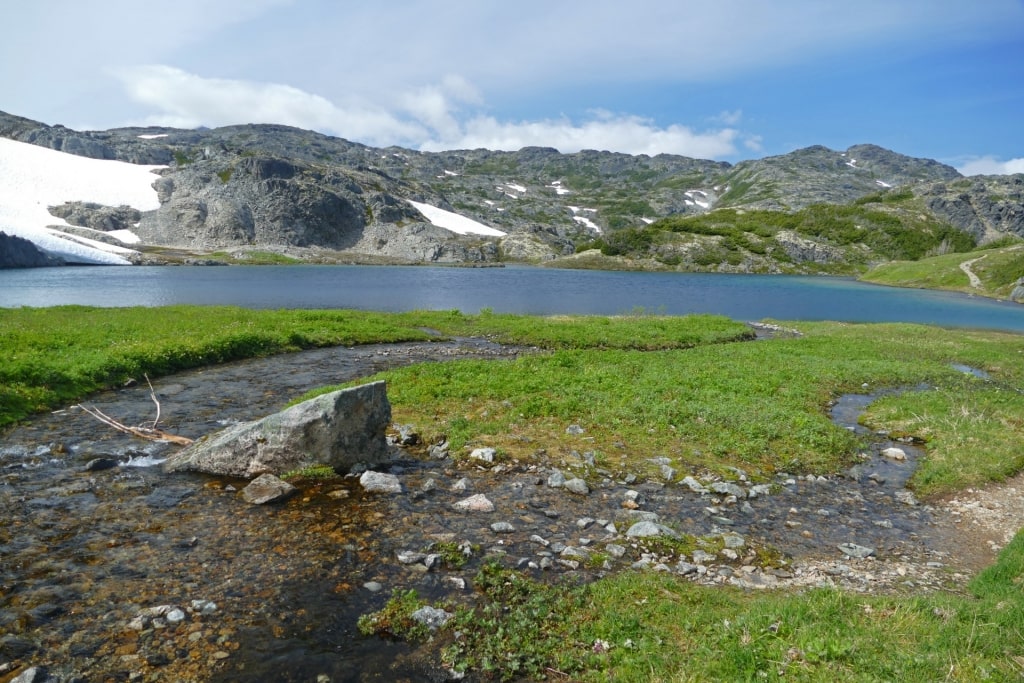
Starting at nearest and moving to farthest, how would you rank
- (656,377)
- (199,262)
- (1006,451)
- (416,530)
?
(416,530), (1006,451), (656,377), (199,262)

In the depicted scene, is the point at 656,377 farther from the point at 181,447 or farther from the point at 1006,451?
the point at 181,447

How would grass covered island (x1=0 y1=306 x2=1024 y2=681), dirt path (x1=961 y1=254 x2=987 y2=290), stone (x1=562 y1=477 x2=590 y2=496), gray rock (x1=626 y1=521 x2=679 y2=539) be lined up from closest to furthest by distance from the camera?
1. grass covered island (x1=0 y1=306 x2=1024 y2=681)
2. gray rock (x1=626 y1=521 x2=679 y2=539)
3. stone (x1=562 y1=477 x2=590 y2=496)
4. dirt path (x1=961 y1=254 x2=987 y2=290)

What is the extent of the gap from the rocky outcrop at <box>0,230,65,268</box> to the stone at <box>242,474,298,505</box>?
163946 mm

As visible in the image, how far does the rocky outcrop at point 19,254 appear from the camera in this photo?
420 feet

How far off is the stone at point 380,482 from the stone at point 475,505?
68.2 inches

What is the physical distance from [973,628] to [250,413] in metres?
20.2

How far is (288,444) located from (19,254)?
551ft

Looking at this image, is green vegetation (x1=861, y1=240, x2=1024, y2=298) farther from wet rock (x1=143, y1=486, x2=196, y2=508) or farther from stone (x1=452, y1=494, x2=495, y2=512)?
wet rock (x1=143, y1=486, x2=196, y2=508)

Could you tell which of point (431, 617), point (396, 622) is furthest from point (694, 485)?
point (396, 622)

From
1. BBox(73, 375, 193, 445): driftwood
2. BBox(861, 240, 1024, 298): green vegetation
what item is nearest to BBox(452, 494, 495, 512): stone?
BBox(73, 375, 193, 445): driftwood

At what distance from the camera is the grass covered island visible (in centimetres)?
705

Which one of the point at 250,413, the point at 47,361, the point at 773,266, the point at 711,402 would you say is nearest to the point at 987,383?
the point at 711,402

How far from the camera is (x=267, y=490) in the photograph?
1259 centimetres

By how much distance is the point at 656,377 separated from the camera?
24641mm
